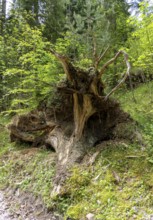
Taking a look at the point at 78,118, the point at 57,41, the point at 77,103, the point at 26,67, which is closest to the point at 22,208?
the point at 78,118

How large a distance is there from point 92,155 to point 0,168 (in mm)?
2882

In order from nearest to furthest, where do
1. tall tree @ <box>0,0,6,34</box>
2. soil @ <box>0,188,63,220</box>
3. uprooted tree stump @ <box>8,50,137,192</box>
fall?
soil @ <box>0,188,63,220</box> < uprooted tree stump @ <box>8,50,137,192</box> < tall tree @ <box>0,0,6,34</box>

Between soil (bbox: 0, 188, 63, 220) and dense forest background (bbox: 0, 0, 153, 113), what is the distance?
2371 mm

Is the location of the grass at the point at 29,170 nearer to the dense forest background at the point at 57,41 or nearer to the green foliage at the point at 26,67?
the dense forest background at the point at 57,41

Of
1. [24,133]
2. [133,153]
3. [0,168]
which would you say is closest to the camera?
[133,153]

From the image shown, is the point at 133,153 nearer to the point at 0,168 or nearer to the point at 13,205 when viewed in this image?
the point at 13,205

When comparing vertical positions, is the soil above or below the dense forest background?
below

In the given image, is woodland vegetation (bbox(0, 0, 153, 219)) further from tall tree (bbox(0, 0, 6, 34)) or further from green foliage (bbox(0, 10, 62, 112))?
tall tree (bbox(0, 0, 6, 34))

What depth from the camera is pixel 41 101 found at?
5648 millimetres

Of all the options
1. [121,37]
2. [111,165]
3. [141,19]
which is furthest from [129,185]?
[121,37]

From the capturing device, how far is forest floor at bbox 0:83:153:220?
8.96 feet

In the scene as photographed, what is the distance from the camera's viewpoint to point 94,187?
125 inches

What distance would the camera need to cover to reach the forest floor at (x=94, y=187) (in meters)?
2.73

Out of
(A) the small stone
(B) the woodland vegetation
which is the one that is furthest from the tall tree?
(A) the small stone
